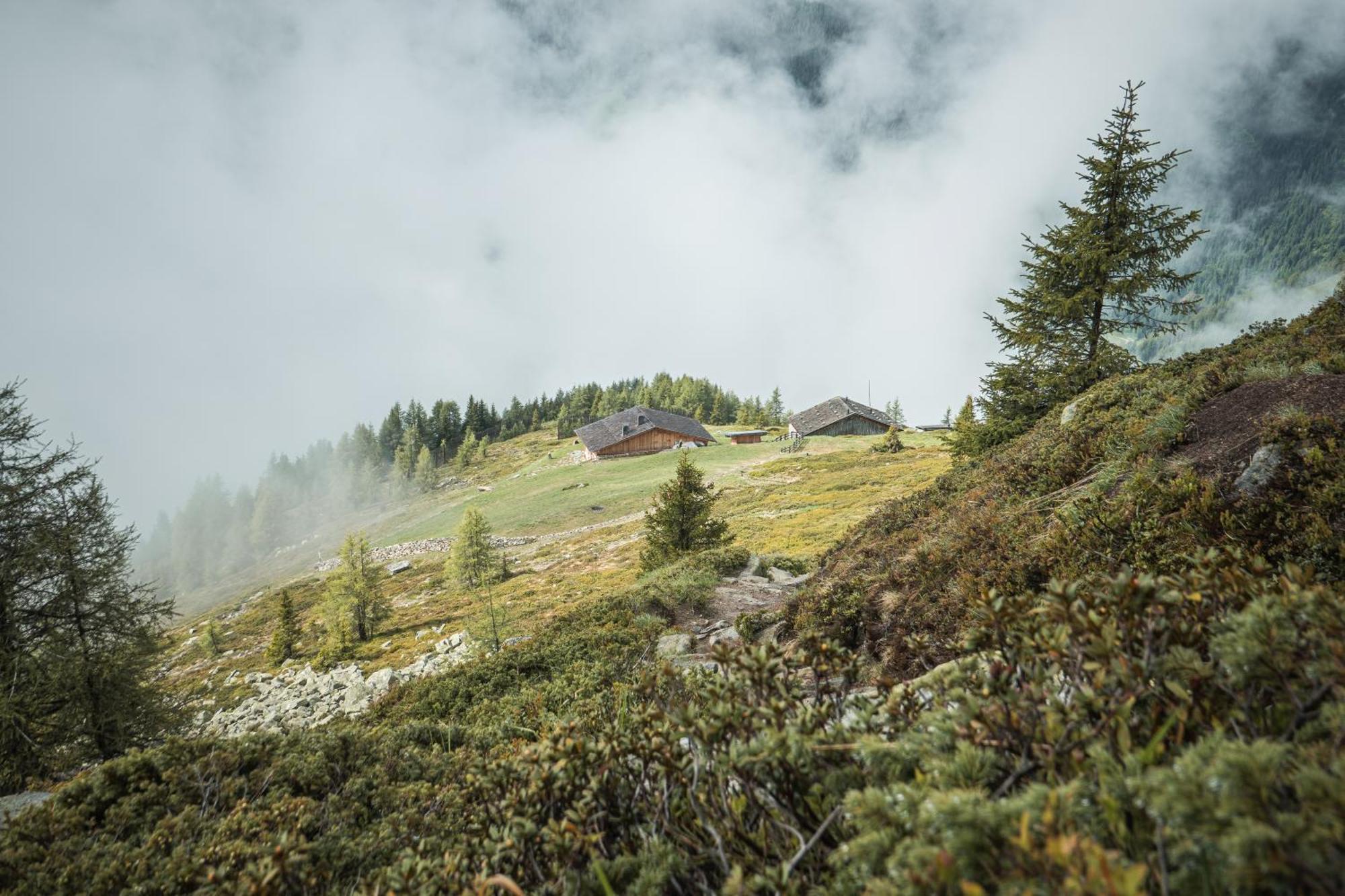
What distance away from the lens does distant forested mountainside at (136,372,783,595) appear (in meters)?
103

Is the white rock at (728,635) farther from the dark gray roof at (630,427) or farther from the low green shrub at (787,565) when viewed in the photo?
the dark gray roof at (630,427)

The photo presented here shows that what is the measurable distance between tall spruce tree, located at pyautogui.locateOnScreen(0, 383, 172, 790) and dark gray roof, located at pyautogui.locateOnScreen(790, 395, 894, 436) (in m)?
82.1

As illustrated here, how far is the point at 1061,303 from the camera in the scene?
15.5m

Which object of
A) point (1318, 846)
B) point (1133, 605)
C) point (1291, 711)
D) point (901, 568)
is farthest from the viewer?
point (901, 568)

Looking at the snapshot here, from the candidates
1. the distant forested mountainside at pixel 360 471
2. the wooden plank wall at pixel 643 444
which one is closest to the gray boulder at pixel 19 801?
the wooden plank wall at pixel 643 444

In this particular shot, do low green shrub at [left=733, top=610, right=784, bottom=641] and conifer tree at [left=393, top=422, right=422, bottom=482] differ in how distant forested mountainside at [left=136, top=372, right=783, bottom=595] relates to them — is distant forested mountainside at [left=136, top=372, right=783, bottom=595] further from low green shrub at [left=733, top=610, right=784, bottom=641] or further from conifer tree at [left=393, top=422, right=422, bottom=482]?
low green shrub at [left=733, top=610, right=784, bottom=641]

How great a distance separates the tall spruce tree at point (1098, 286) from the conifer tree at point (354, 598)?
104ft

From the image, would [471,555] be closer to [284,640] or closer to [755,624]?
[284,640]

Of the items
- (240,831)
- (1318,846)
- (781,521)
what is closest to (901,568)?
(1318,846)

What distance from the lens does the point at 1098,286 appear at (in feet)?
50.7

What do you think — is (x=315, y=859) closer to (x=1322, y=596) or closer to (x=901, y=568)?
(x=1322, y=596)

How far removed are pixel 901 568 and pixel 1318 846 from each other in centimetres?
691

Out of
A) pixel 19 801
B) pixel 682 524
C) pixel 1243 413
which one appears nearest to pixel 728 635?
pixel 1243 413

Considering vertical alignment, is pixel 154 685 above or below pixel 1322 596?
below
